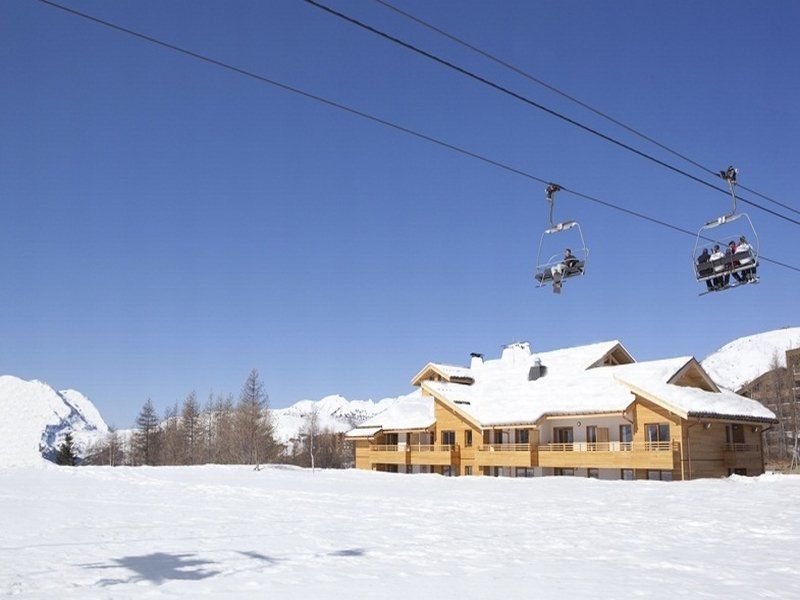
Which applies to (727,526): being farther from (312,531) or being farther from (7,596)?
(7,596)

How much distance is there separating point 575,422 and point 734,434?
9.86m

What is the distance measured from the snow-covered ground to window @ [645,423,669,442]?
13.2 metres

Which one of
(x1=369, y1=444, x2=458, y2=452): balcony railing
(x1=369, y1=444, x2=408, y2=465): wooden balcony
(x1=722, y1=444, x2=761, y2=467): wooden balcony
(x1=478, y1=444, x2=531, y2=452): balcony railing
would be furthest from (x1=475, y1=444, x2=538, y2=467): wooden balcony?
(x1=722, y1=444, x2=761, y2=467): wooden balcony

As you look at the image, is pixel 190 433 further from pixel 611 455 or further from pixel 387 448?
pixel 611 455

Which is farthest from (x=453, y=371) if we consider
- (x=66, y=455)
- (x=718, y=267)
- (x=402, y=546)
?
(x=66, y=455)

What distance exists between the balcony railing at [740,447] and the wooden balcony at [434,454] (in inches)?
781

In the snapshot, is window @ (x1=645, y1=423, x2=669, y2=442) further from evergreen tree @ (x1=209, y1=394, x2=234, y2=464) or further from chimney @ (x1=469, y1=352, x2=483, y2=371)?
evergreen tree @ (x1=209, y1=394, x2=234, y2=464)

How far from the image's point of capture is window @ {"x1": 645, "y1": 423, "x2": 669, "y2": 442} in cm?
4109

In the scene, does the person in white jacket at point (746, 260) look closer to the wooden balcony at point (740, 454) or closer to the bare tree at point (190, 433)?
the wooden balcony at point (740, 454)

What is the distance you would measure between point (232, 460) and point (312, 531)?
274ft

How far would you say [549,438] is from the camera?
48.0 m

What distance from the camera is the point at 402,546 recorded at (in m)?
14.6

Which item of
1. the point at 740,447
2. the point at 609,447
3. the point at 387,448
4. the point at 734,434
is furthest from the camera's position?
the point at 387,448

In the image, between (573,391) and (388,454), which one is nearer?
(573,391)
